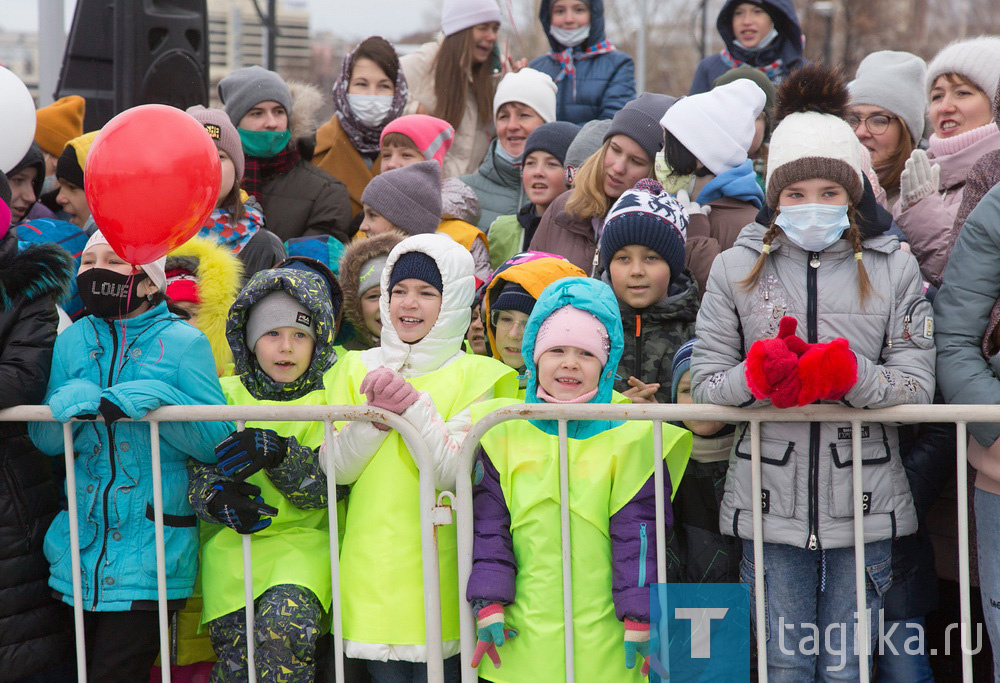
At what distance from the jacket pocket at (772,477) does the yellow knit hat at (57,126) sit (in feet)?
14.8

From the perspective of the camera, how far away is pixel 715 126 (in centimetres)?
479

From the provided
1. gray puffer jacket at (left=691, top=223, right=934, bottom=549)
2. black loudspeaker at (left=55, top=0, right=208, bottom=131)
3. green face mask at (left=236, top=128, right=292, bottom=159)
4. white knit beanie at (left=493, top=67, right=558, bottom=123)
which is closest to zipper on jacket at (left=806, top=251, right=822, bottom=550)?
gray puffer jacket at (left=691, top=223, right=934, bottom=549)

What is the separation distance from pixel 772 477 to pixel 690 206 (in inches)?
62.6

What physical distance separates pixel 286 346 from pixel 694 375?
57.5 inches

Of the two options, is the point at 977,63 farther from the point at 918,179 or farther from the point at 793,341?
the point at 793,341

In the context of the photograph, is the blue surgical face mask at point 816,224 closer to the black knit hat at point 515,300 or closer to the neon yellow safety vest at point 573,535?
the neon yellow safety vest at point 573,535

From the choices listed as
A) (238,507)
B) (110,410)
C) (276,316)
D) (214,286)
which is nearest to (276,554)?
(238,507)

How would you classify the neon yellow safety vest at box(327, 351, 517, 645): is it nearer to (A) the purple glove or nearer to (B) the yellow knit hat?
(A) the purple glove

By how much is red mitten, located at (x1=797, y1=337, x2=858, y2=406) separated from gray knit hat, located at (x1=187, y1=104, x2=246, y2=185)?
306 cm

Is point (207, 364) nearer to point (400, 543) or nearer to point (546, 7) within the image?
point (400, 543)

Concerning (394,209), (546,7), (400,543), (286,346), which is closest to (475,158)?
(546,7)

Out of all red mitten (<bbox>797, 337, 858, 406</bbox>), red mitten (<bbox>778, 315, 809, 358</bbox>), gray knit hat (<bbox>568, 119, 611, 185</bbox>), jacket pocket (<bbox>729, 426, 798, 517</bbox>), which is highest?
gray knit hat (<bbox>568, 119, 611, 185</bbox>)

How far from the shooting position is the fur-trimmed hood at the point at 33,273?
3.87 meters

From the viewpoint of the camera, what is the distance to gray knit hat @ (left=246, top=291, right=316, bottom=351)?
3.98 meters
